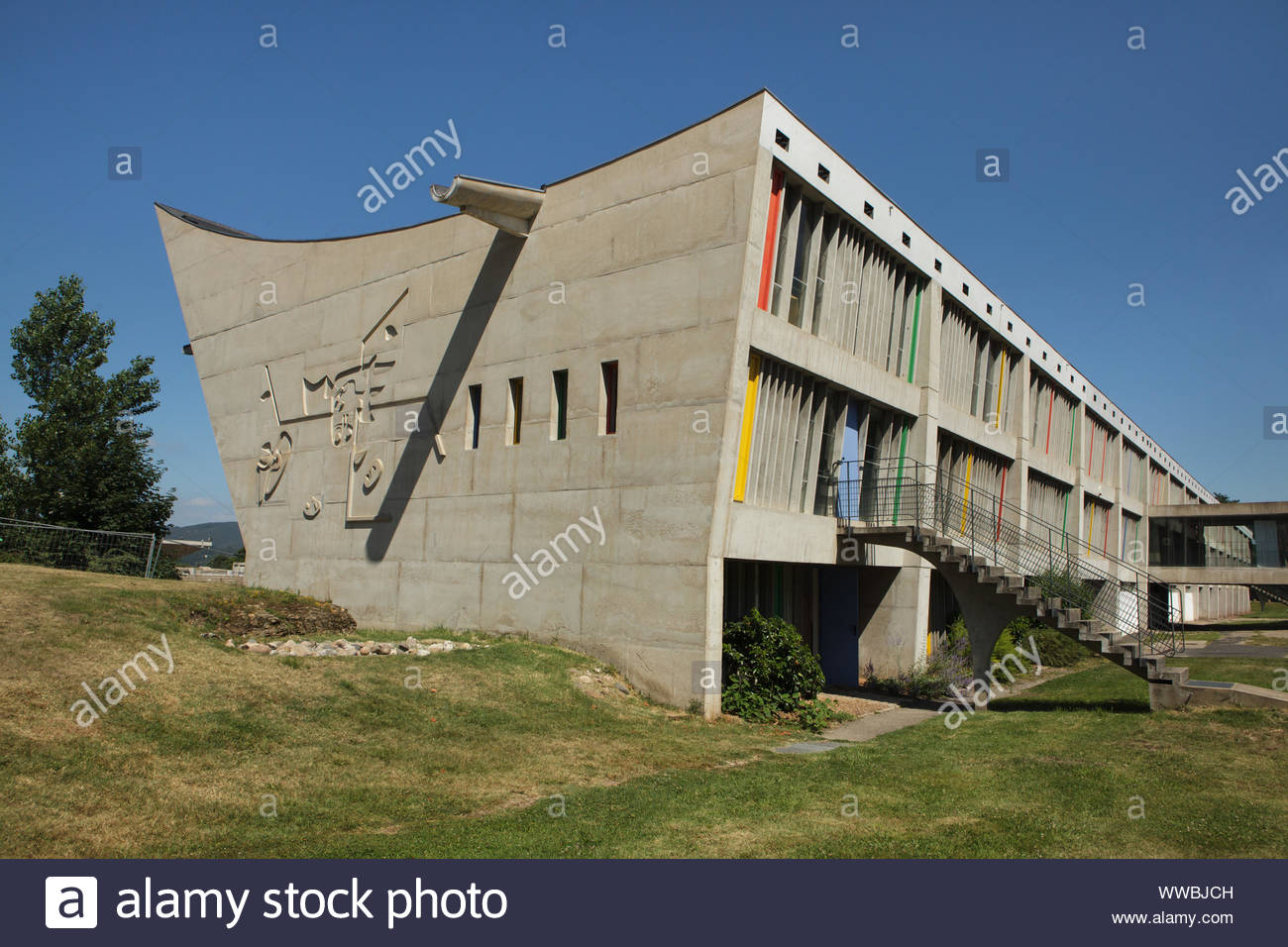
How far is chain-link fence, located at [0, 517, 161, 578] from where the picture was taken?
2383 centimetres

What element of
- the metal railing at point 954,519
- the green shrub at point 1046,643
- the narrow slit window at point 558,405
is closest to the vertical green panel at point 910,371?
the metal railing at point 954,519

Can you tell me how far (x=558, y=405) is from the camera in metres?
18.1

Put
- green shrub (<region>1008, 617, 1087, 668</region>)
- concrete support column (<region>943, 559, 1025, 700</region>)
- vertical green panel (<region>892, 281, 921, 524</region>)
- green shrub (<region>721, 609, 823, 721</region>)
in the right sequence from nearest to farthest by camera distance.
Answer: green shrub (<region>721, 609, 823, 721</region>)
concrete support column (<region>943, 559, 1025, 700</region>)
vertical green panel (<region>892, 281, 921, 524</region>)
green shrub (<region>1008, 617, 1087, 668</region>)

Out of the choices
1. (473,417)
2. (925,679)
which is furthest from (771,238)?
(925,679)

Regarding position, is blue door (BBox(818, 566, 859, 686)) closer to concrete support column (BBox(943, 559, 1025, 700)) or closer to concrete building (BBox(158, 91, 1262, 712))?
concrete building (BBox(158, 91, 1262, 712))

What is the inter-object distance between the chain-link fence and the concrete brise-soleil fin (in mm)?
15326

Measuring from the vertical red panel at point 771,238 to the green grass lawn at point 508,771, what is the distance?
7896mm

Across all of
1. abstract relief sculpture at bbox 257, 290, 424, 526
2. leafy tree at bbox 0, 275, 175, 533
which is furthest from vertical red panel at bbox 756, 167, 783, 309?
leafy tree at bbox 0, 275, 175, 533

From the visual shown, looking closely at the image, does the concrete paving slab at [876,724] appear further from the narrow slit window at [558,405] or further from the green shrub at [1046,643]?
the green shrub at [1046,643]

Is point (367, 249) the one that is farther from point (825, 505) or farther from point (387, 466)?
point (825, 505)

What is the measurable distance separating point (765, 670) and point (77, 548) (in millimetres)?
21455

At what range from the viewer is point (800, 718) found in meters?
15.6

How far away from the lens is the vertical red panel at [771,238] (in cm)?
1616

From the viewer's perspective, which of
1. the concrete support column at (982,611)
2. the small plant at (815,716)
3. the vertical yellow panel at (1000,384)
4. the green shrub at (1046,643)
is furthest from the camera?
the green shrub at (1046,643)
